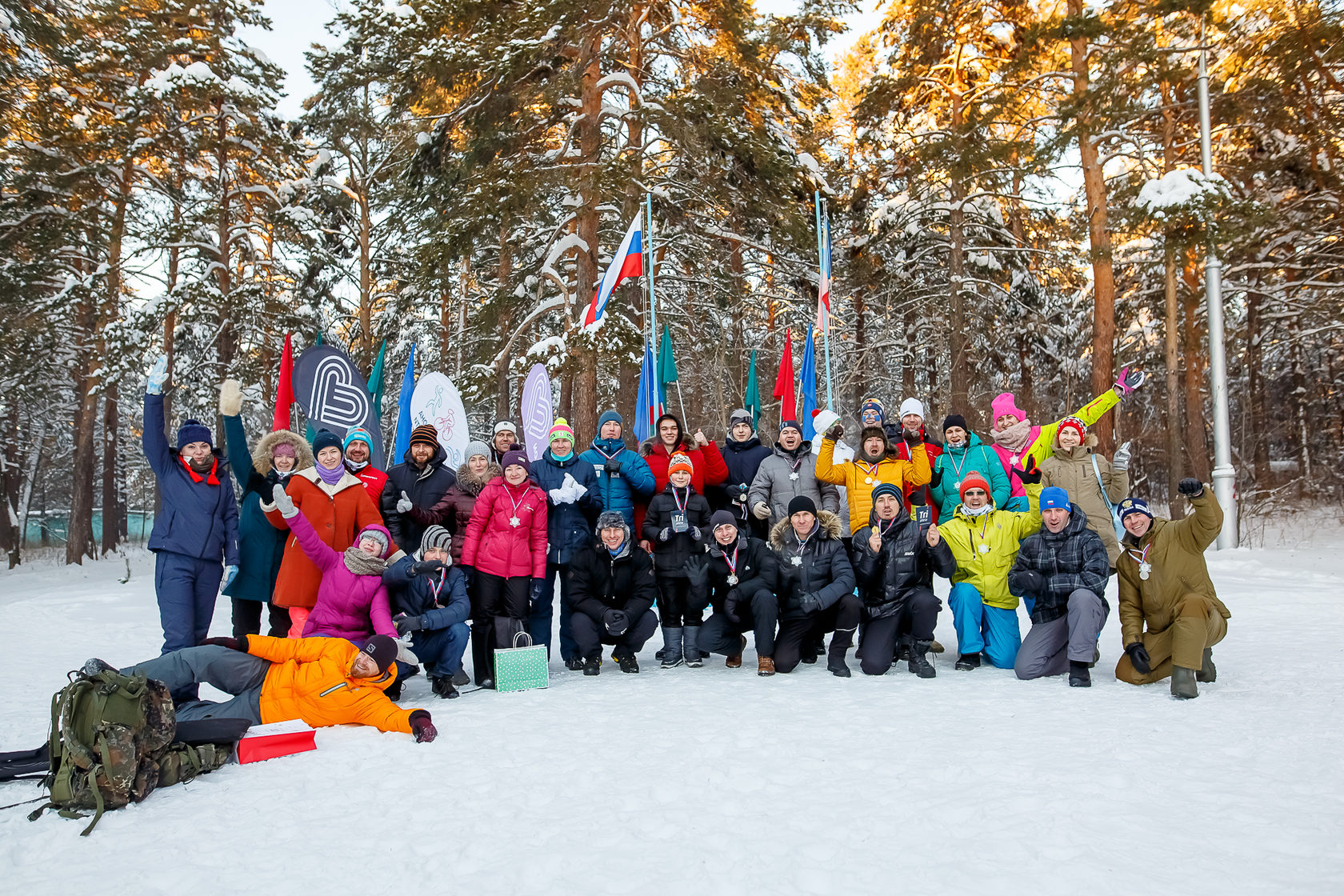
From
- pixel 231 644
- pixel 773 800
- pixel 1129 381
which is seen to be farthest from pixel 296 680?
pixel 1129 381

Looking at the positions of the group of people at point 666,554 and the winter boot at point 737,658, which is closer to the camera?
the group of people at point 666,554

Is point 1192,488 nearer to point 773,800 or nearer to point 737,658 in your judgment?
point 773,800

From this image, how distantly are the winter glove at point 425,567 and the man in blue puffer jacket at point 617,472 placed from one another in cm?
160

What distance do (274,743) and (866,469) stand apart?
4743 mm

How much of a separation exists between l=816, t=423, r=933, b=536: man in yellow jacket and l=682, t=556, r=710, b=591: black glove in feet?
4.28

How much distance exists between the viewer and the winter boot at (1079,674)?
546 centimetres

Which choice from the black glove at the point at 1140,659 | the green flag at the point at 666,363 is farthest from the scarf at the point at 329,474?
the black glove at the point at 1140,659

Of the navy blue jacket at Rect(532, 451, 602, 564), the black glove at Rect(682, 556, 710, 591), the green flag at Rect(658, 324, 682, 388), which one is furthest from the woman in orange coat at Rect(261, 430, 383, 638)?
the green flag at Rect(658, 324, 682, 388)

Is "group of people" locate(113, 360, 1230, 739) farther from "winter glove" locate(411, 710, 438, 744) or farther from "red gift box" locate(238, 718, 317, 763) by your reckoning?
"red gift box" locate(238, 718, 317, 763)

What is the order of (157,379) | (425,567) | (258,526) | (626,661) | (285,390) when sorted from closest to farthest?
1. (157,379)
2. (425,567)
3. (258,526)
4. (626,661)
5. (285,390)

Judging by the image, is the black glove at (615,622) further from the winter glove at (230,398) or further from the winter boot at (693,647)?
the winter glove at (230,398)

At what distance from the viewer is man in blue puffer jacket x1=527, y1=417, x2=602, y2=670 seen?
6.63 metres

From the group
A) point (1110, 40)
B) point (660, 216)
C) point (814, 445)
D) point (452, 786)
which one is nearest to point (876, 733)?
point (452, 786)

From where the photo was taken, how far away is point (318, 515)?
5.91m
